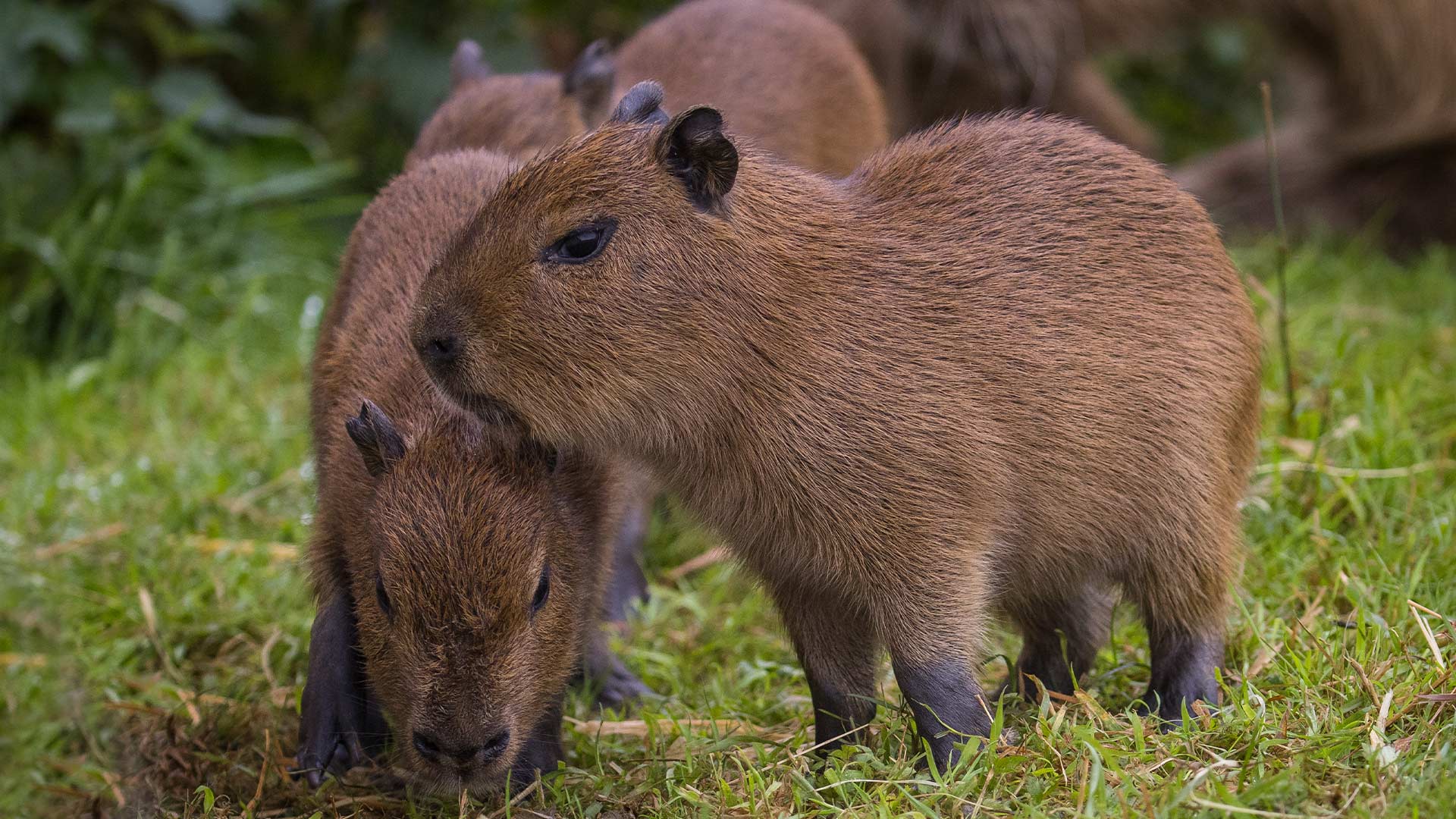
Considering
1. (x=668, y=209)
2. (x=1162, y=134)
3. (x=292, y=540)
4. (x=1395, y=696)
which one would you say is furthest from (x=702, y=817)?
(x=1162, y=134)

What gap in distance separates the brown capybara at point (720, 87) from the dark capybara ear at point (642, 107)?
165cm

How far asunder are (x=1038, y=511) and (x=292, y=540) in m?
3.01

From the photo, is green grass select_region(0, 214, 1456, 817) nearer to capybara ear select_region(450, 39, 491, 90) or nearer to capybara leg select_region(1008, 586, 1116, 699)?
capybara leg select_region(1008, 586, 1116, 699)

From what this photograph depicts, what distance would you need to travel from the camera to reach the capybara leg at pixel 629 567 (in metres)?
4.98

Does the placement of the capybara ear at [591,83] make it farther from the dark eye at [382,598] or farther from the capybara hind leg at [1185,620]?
the capybara hind leg at [1185,620]

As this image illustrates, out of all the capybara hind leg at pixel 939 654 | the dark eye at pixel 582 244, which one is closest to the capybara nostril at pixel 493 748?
the capybara hind leg at pixel 939 654

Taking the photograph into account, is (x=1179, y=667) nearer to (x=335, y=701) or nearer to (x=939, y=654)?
(x=939, y=654)

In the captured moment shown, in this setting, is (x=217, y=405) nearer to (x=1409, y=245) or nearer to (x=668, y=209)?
(x=668, y=209)

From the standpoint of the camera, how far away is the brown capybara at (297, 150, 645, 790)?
10.7 ft

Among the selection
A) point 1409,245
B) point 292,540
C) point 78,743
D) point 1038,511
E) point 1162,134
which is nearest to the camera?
point 1038,511

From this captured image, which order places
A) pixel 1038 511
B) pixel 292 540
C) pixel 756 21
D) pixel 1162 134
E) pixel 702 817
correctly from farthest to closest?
pixel 1162 134 → pixel 756 21 → pixel 292 540 → pixel 1038 511 → pixel 702 817

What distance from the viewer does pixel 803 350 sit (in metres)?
3.31

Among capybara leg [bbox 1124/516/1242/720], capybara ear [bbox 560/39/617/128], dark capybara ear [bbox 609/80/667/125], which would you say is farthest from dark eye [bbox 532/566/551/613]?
capybara ear [bbox 560/39/617/128]

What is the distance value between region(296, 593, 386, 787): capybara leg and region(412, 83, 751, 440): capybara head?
1.05m
